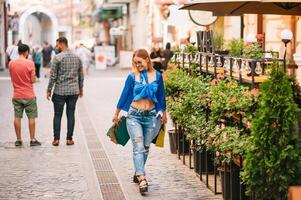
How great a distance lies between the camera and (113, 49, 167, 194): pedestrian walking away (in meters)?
8.48

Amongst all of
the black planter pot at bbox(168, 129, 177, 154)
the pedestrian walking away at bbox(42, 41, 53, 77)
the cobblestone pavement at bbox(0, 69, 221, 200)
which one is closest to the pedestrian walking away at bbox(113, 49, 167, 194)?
the cobblestone pavement at bbox(0, 69, 221, 200)

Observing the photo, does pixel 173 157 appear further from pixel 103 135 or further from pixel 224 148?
pixel 224 148

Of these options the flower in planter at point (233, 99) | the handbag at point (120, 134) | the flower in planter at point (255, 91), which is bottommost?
the handbag at point (120, 134)

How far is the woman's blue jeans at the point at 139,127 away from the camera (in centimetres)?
850

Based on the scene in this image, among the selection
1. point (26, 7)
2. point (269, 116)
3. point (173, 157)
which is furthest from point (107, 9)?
point (269, 116)

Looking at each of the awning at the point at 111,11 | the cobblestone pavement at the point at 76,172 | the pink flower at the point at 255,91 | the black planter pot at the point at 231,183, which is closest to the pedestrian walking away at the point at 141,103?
the cobblestone pavement at the point at 76,172

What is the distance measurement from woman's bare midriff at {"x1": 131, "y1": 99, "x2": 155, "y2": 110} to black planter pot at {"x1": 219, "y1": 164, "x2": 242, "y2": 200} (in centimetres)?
126

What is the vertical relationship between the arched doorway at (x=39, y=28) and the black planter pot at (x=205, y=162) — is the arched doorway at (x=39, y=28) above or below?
above

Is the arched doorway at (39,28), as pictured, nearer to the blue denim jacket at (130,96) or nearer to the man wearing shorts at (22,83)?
the man wearing shorts at (22,83)

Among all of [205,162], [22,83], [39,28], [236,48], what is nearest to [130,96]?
[205,162]

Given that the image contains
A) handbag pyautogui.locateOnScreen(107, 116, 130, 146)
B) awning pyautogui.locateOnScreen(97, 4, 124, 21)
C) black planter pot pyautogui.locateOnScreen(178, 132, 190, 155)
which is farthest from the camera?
awning pyautogui.locateOnScreen(97, 4, 124, 21)

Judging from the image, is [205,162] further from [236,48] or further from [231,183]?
[236,48]

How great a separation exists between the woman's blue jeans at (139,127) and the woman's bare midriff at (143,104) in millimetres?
38

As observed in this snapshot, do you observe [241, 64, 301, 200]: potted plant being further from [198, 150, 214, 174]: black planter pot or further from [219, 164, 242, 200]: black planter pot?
[198, 150, 214, 174]: black planter pot
